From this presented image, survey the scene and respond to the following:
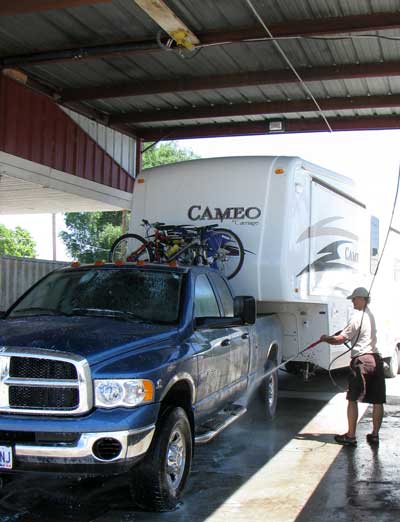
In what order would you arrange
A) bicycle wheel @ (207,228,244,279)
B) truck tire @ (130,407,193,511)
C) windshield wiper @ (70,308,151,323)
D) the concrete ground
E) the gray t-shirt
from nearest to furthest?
truck tire @ (130,407,193,511), the concrete ground, windshield wiper @ (70,308,151,323), the gray t-shirt, bicycle wheel @ (207,228,244,279)

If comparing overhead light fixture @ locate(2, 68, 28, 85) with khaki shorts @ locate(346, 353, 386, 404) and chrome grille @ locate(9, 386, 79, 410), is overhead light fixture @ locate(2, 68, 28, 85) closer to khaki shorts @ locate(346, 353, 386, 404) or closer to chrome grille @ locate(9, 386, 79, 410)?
khaki shorts @ locate(346, 353, 386, 404)

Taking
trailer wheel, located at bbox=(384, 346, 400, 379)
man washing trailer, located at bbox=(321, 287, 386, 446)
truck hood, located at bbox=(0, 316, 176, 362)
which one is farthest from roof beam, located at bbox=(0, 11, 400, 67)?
trailer wheel, located at bbox=(384, 346, 400, 379)

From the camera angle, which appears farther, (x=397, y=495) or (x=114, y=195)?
(x=114, y=195)

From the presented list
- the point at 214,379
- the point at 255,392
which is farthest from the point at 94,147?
the point at 214,379

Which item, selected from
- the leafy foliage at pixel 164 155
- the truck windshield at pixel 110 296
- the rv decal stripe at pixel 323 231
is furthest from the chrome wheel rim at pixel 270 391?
the leafy foliage at pixel 164 155

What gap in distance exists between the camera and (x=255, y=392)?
8508 millimetres

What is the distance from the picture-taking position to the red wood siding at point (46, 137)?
12.1 meters

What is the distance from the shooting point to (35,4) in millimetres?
8242

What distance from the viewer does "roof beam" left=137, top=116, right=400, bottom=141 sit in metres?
14.5

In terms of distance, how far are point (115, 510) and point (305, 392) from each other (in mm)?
6735

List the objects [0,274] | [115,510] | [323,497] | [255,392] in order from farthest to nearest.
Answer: [0,274] < [255,392] < [323,497] < [115,510]

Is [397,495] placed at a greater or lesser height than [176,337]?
lesser

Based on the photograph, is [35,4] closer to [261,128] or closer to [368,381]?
[368,381]

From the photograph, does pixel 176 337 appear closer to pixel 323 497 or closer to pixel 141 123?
pixel 323 497
